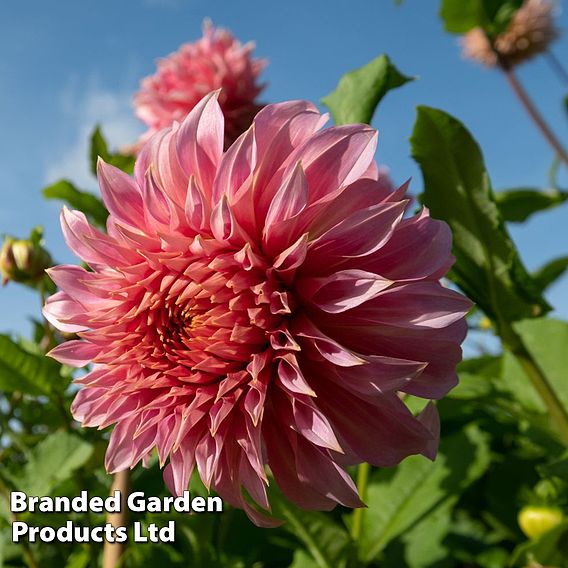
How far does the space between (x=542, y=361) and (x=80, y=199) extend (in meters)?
1.23

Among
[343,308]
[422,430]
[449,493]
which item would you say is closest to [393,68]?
[343,308]

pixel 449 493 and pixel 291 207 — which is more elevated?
pixel 291 207

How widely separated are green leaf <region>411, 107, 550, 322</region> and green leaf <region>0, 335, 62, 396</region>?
2.71 feet

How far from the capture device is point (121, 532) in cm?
124

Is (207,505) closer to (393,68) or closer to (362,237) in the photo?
(362,237)

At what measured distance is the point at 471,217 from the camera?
3.91ft

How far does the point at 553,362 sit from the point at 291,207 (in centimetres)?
114

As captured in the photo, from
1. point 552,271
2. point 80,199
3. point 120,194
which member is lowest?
point 120,194

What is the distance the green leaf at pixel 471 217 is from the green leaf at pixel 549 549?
0.45m

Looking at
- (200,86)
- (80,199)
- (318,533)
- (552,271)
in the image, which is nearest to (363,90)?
(80,199)

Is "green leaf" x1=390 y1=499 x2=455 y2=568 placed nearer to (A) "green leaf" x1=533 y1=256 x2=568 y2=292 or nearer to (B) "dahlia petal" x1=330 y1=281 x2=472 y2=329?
(A) "green leaf" x1=533 y1=256 x2=568 y2=292

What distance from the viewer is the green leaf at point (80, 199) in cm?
153

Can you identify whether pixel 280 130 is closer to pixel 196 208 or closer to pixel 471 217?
pixel 196 208

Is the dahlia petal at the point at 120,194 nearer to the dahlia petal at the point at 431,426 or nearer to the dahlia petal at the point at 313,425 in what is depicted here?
the dahlia petal at the point at 313,425
